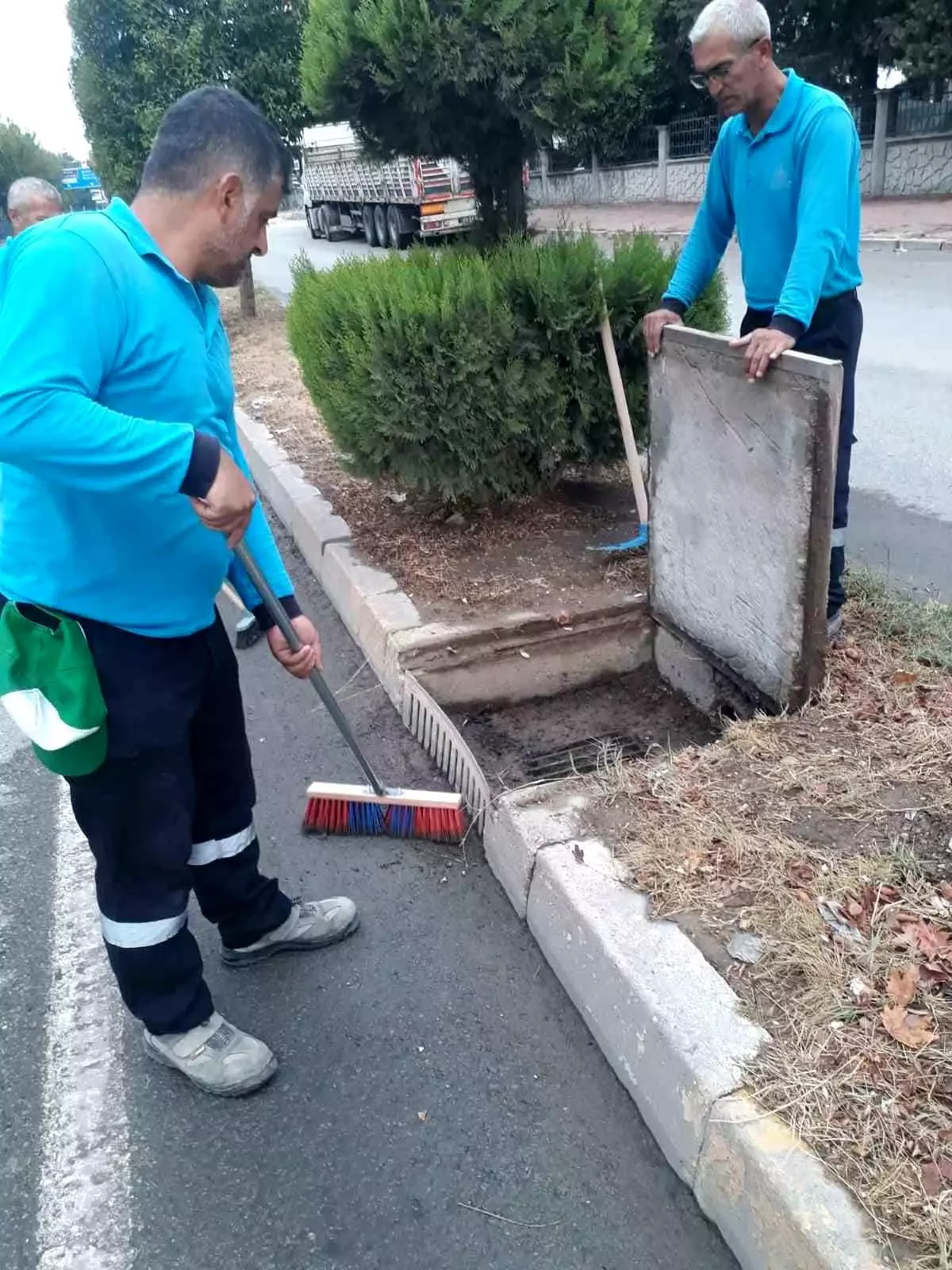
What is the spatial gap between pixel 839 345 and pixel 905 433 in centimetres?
364

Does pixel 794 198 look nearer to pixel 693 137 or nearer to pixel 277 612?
pixel 277 612

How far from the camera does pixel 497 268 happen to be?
4621mm

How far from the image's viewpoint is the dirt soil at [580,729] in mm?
3574

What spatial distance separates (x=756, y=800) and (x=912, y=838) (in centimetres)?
41

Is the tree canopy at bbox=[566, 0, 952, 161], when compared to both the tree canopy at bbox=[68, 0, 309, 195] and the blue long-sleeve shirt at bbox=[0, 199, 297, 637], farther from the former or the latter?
the blue long-sleeve shirt at bbox=[0, 199, 297, 637]

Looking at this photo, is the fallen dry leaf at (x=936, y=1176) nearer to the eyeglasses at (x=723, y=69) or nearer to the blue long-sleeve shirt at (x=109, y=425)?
the blue long-sleeve shirt at (x=109, y=425)

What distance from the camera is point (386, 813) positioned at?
315cm

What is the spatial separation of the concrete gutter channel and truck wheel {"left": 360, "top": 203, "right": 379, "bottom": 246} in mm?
22412

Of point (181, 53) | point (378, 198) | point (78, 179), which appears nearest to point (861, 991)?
point (181, 53)

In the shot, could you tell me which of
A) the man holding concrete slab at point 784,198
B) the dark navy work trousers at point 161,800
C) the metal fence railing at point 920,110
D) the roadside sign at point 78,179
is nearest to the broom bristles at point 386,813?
the dark navy work trousers at point 161,800

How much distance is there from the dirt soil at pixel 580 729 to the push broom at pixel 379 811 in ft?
1.05

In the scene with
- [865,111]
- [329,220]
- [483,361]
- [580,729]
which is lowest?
[580,729]

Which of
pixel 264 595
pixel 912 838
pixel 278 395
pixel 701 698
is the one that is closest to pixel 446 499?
pixel 701 698

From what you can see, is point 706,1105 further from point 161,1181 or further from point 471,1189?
point 161,1181
